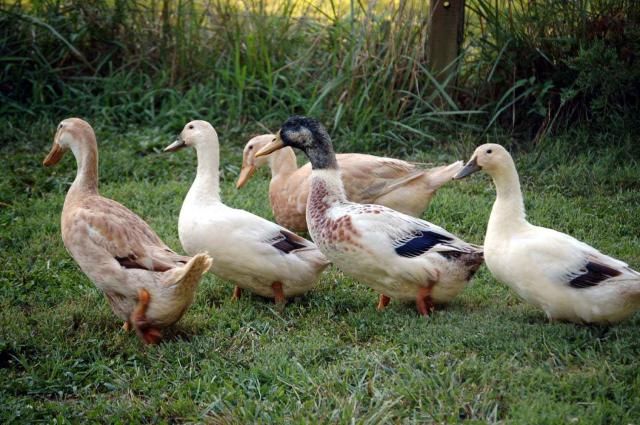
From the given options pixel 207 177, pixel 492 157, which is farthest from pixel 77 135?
pixel 492 157

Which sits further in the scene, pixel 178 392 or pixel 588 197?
pixel 588 197

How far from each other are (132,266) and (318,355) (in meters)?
1.22

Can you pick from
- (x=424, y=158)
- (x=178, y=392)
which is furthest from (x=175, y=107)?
(x=178, y=392)

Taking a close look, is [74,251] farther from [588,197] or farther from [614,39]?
[614,39]

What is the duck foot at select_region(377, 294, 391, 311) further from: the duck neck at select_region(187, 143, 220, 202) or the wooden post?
the wooden post

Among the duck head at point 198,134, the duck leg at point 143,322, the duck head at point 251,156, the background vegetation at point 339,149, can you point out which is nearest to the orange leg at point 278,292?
the background vegetation at point 339,149

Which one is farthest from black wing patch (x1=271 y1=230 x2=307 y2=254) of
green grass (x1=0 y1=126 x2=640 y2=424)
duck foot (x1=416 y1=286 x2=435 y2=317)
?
duck foot (x1=416 y1=286 x2=435 y2=317)

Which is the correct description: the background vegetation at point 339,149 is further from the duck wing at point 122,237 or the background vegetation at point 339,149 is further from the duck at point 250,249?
the duck wing at point 122,237

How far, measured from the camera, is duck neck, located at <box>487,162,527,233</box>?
4.96 metres

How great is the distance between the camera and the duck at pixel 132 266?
4.80 metres

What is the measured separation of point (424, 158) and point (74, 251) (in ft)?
12.6

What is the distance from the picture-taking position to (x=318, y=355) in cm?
464

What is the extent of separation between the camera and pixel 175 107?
899 centimetres

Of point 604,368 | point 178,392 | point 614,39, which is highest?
point 614,39
